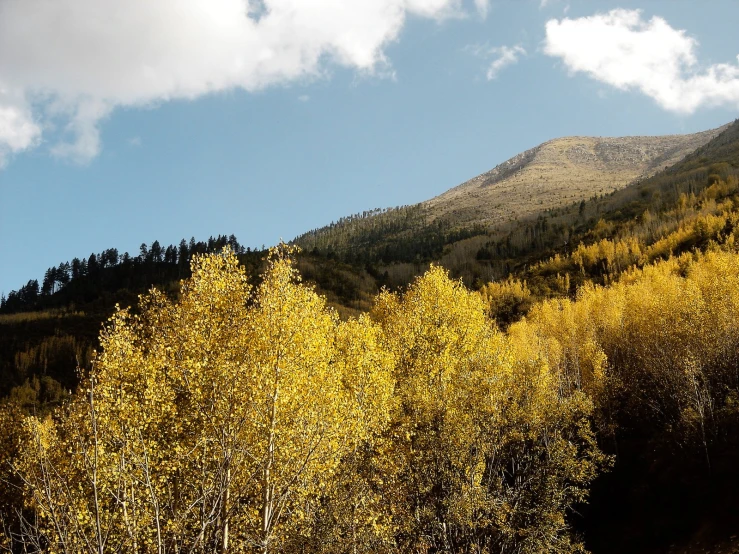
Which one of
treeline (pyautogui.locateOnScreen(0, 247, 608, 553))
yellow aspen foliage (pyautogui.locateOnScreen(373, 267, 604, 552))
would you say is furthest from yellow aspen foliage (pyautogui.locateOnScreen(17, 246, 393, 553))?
yellow aspen foliage (pyautogui.locateOnScreen(373, 267, 604, 552))

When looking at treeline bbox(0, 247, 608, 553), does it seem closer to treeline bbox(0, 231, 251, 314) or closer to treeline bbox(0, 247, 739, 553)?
treeline bbox(0, 247, 739, 553)

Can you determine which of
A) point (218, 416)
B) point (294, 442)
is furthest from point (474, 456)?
point (218, 416)

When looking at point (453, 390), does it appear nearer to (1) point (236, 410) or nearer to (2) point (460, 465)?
(2) point (460, 465)

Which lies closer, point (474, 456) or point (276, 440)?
point (276, 440)

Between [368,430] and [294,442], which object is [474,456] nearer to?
[368,430]

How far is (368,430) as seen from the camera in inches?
699

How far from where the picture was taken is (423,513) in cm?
1692

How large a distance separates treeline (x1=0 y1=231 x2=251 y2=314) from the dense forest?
141442mm

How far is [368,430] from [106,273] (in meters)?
179

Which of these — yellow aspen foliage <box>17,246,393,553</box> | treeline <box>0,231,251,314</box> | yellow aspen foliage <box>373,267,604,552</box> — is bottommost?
yellow aspen foliage <box>373,267,604,552</box>

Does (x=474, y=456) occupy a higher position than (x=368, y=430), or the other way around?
(x=368, y=430)

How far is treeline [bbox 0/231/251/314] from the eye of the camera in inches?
6412

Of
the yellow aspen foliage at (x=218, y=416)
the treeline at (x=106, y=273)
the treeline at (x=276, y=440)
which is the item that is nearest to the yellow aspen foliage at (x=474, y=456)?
the treeline at (x=276, y=440)

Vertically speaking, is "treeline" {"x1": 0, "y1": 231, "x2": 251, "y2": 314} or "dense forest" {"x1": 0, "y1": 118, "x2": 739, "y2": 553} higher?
"treeline" {"x1": 0, "y1": 231, "x2": 251, "y2": 314}
